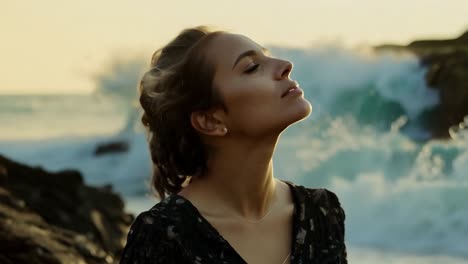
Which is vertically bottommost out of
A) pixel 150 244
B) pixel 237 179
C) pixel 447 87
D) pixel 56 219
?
pixel 150 244

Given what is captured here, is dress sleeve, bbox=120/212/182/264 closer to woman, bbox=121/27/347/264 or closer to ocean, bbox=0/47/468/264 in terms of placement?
woman, bbox=121/27/347/264

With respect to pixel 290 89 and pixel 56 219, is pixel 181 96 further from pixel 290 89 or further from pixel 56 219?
pixel 56 219

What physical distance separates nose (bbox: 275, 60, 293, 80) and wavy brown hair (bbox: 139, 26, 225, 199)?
14 cm

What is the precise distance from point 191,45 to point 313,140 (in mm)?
18413

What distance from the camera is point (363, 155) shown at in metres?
17.4

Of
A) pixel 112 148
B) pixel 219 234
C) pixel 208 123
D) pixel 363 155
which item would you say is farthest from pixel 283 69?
pixel 112 148

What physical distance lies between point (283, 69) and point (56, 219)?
16.8 ft

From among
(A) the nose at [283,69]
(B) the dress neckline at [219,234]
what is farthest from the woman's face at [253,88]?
(B) the dress neckline at [219,234]

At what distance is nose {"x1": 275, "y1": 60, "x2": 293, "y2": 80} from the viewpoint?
2.57m

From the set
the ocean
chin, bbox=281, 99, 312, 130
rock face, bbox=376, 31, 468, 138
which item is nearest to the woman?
chin, bbox=281, 99, 312, 130

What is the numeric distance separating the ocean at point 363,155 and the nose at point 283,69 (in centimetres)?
615

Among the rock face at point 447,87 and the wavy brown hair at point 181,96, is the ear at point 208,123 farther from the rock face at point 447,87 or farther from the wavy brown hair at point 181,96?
the rock face at point 447,87

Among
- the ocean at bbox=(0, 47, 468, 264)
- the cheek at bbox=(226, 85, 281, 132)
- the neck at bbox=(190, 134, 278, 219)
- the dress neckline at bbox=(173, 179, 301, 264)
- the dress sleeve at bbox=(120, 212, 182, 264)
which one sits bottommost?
the dress sleeve at bbox=(120, 212, 182, 264)

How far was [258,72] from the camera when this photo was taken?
261 cm
